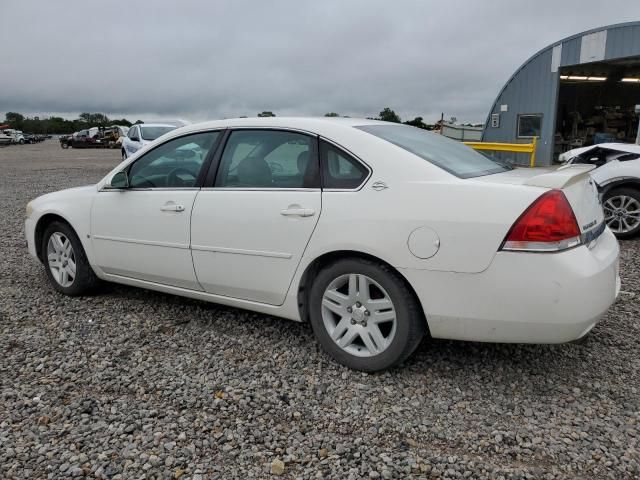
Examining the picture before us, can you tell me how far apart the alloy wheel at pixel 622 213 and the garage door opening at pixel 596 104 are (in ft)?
41.1

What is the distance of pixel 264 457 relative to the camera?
2.43 m

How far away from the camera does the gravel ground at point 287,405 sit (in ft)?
7.82

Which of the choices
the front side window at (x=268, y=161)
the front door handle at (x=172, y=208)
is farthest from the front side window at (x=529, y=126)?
the front door handle at (x=172, y=208)

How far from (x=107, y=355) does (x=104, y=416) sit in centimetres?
79

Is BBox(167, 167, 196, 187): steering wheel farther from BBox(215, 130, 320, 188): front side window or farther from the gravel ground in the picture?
the gravel ground

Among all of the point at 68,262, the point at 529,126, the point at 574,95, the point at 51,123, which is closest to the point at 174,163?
the point at 68,262

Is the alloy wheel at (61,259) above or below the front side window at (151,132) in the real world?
below

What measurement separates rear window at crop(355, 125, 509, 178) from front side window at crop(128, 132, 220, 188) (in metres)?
1.20

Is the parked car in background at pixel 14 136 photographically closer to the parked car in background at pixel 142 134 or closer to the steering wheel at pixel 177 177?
the parked car in background at pixel 142 134

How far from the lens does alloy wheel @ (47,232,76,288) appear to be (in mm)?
4562

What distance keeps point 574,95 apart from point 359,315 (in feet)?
72.8

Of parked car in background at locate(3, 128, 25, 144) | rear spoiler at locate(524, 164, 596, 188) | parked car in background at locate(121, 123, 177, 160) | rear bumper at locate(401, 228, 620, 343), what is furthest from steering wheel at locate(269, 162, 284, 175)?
parked car in background at locate(3, 128, 25, 144)

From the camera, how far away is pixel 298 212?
3.18 m

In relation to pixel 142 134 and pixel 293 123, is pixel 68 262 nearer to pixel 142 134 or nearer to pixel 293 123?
pixel 293 123
